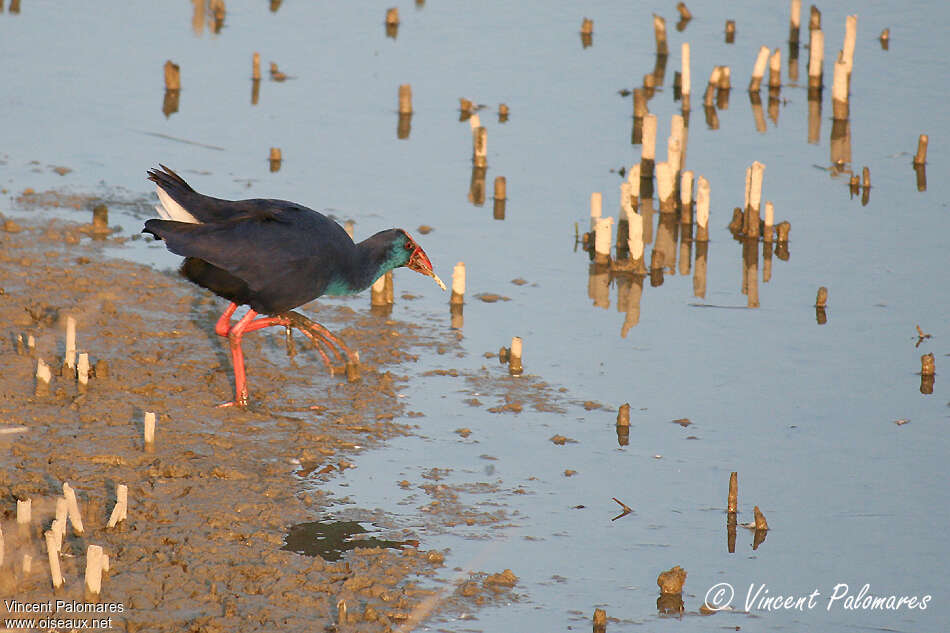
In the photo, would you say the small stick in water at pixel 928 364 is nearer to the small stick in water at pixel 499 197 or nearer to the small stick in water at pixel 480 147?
the small stick in water at pixel 499 197

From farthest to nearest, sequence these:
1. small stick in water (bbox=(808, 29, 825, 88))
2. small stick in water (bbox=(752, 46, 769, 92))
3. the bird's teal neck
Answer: small stick in water (bbox=(808, 29, 825, 88)) → small stick in water (bbox=(752, 46, 769, 92)) → the bird's teal neck

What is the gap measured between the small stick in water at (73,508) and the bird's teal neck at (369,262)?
9.34 ft

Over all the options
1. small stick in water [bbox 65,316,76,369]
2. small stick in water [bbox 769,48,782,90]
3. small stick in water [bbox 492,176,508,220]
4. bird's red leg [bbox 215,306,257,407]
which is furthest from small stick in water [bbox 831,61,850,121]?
small stick in water [bbox 65,316,76,369]

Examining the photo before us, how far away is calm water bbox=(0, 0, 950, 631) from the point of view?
911 centimetres

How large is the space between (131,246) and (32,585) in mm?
6156

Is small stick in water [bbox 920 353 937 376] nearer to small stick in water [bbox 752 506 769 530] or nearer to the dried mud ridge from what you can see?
small stick in water [bbox 752 506 769 530]

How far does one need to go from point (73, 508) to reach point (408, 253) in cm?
364

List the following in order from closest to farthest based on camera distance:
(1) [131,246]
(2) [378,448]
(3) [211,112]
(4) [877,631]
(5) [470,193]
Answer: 1. (4) [877,631]
2. (2) [378,448]
3. (1) [131,246]
4. (5) [470,193]
5. (3) [211,112]

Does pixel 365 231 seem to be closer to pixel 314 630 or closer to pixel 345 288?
pixel 345 288

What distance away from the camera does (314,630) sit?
7.56m

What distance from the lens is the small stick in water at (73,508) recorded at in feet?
26.6

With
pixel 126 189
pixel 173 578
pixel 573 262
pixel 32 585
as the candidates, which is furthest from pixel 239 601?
pixel 126 189

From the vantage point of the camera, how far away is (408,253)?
1089cm

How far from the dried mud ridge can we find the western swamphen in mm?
551
